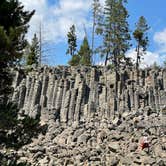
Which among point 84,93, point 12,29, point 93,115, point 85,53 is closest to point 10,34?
point 12,29

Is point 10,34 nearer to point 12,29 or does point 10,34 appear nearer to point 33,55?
point 12,29

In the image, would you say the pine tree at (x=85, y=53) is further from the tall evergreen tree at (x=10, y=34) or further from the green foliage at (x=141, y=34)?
the tall evergreen tree at (x=10, y=34)

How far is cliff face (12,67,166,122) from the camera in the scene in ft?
137

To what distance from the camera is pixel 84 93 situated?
4331 centimetres

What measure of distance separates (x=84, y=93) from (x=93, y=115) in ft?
10.3

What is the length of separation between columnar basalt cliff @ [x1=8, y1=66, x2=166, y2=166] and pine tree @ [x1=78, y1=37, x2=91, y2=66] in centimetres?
910

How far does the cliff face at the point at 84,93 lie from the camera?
41.8 metres

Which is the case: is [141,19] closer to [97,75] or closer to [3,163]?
[97,75]

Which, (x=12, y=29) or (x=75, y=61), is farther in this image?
(x=75, y=61)

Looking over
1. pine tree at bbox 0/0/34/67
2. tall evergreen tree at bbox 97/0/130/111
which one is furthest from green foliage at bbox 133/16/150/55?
pine tree at bbox 0/0/34/67

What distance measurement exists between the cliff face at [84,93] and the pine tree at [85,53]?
942 cm

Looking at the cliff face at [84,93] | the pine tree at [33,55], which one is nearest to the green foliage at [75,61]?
the pine tree at [33,55]

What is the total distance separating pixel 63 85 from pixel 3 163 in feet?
96.9

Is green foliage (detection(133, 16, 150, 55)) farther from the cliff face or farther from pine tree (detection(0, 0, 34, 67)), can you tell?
pine tree (detection(0, 0, 34, 67))
